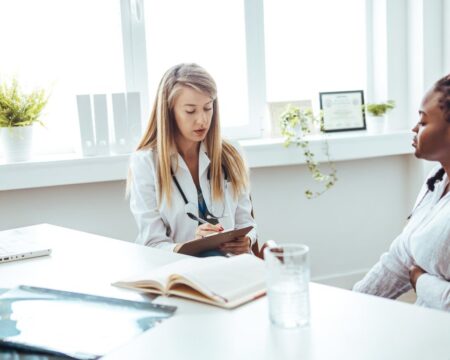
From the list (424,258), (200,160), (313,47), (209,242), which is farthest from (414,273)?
(313,47)

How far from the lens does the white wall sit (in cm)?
299

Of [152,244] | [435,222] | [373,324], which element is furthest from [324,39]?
[373,324]

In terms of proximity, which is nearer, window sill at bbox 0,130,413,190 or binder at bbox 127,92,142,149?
window sill at bbox 0,130,413,190

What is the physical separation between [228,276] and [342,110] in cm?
229

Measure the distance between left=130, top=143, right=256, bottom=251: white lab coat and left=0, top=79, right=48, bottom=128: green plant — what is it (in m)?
0.67

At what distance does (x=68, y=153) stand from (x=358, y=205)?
5.11 feet

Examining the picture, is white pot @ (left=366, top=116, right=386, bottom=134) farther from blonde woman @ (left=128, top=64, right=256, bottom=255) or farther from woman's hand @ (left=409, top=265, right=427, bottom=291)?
woman's hand @ (left=409, top=265, right=427, bottom=291)

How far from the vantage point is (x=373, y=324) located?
1.09 meters

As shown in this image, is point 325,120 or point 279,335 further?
point 325,120

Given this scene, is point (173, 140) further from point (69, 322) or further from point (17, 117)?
point (69, 322)

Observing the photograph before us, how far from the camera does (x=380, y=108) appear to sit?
10.9 feet

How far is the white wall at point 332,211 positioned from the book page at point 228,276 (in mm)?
1634

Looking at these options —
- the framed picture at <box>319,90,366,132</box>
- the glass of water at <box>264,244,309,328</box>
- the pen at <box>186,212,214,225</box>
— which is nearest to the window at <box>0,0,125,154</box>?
the pen at <box>186,212,214,225</box>

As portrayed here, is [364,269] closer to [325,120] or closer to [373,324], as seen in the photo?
[325,120]
